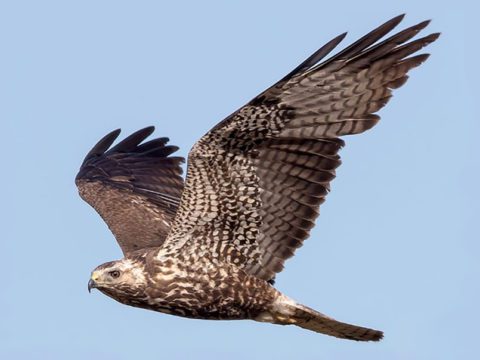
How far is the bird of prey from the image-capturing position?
436 inches

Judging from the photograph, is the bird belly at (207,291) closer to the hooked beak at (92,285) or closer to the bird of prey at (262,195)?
the bird of prey at (262,195)

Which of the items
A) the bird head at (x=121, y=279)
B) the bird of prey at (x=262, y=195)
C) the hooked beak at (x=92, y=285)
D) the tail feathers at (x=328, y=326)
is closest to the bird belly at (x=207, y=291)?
the bird of prey at (x=262, y=195)

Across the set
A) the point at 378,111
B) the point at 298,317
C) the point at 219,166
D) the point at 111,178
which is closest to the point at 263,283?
the point at 298,317

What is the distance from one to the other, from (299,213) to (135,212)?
125 inches

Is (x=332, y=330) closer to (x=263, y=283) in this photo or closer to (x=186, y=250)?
(x=263, y=283)

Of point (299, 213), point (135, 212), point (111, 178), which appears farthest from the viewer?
point (111, 178)

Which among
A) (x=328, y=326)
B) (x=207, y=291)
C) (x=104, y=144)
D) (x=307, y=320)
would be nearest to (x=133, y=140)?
(x=104, y=144)

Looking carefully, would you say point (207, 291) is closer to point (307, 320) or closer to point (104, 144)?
point (307, 320)

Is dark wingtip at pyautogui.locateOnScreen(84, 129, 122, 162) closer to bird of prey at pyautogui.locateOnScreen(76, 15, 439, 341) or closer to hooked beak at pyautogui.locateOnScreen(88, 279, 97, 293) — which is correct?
bird of prey at pyautogui.locateOnScreen(76, 15, 439, 341)

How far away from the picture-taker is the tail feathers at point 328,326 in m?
12.1

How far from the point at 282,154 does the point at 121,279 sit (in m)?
2.01

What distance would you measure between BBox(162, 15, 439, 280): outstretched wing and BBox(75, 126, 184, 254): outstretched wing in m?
1.49

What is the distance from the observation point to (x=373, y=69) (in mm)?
10984

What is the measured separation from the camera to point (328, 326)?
12.2 m
